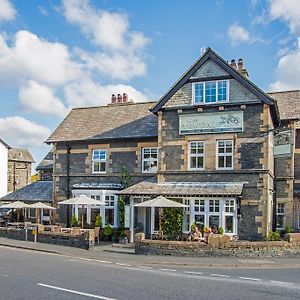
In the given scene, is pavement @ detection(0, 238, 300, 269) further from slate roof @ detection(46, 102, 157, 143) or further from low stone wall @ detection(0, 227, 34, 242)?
slate roof @ detection(46, 102, 157, 143)

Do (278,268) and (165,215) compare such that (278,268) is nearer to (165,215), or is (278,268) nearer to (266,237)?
(266,237)

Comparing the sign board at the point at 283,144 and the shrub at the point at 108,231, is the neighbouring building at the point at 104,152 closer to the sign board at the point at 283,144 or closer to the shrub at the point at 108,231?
the shrub at the point at 108,231

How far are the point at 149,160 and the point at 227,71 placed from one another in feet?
24.0

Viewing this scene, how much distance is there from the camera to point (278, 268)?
16484mm

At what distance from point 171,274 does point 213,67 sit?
12634mm

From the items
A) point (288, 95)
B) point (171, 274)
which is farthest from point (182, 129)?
point (171, 274)

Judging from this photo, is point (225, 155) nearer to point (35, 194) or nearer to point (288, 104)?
point (288, 104)

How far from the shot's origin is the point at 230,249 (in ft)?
61.4

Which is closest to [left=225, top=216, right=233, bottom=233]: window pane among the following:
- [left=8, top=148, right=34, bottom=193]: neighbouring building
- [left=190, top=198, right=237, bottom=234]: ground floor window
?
[left=190, top=198, right=237, bottom=234]: ground floor window

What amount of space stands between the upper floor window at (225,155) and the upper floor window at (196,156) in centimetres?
92

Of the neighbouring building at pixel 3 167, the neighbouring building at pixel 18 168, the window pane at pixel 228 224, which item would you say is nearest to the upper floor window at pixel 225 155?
the window pane at pixel 228 224

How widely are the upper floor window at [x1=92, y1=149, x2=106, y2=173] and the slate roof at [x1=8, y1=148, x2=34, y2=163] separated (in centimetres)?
3519

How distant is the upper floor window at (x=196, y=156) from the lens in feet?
77.0

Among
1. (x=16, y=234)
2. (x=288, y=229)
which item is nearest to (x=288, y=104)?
(x=288, y=229)
